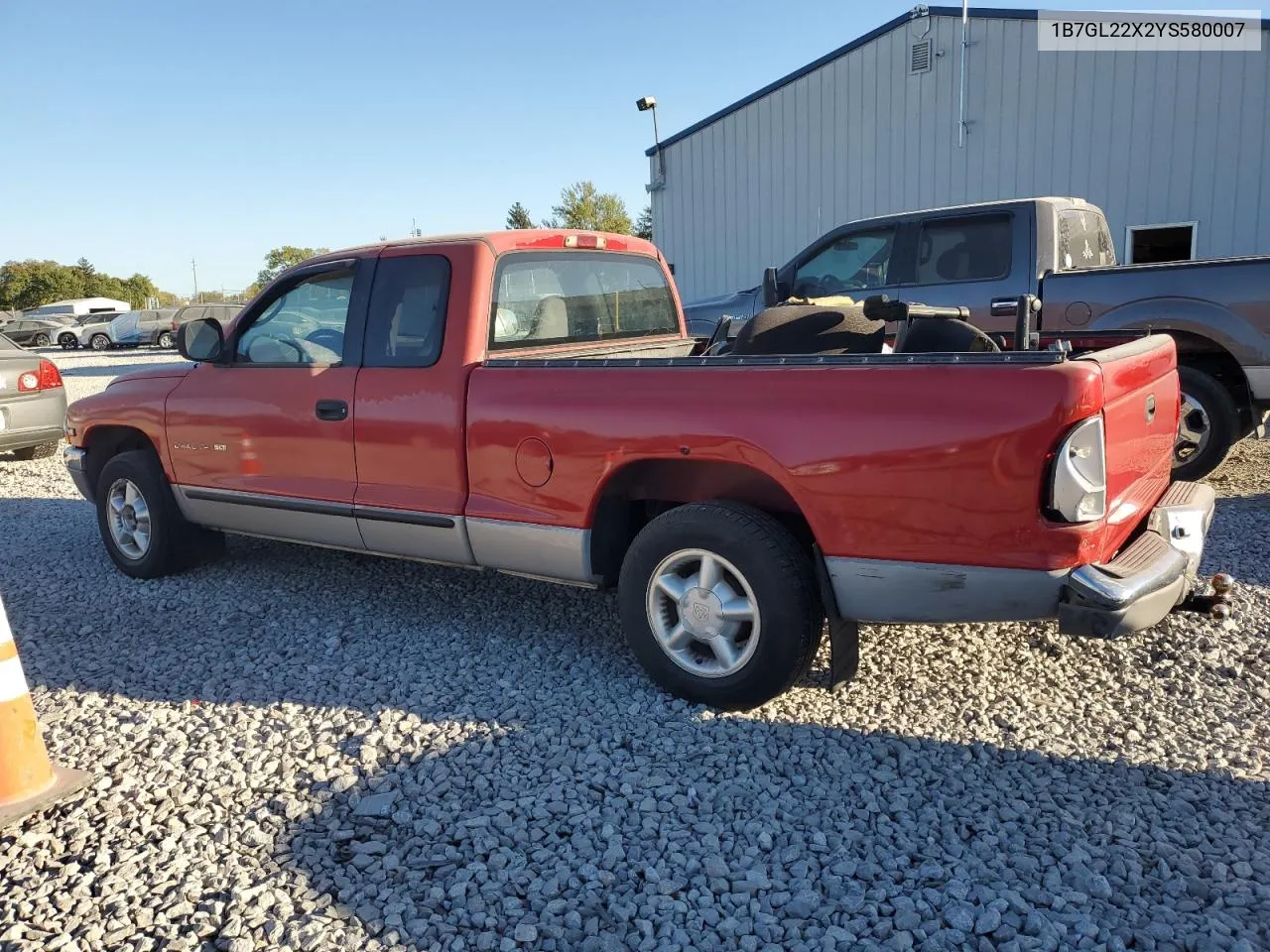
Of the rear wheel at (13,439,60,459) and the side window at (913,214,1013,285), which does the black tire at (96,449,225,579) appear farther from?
the side window at (913,214,1013,285)

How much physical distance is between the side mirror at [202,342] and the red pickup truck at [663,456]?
0.01 m

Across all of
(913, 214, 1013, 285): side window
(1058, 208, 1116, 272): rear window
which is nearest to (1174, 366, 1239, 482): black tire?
(1058, 208, 1116, 272): rear window

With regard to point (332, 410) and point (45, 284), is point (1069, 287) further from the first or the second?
point (45, 284)

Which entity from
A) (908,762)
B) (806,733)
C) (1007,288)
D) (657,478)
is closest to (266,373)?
(657,478)

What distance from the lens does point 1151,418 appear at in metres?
3.36

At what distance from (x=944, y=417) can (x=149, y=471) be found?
432 cm

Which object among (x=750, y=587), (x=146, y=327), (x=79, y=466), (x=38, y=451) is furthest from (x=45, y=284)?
(x=750, y=587)

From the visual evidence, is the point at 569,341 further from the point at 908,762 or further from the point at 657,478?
the point at 908,762

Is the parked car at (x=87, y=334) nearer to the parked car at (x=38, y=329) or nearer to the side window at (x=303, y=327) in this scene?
the parked car at (x=38, y=329)

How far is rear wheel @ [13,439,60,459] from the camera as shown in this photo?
1008 centimetres

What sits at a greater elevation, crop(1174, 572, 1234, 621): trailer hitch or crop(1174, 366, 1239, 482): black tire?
crop(1174, 366, 1239, 482): black tire

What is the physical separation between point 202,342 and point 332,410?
3.40 feet

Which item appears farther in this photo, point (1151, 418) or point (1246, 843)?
point (1151, 418)

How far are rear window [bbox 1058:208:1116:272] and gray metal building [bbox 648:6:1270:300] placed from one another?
470 centimetres
